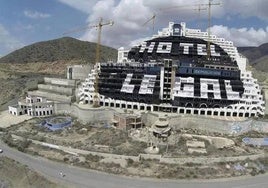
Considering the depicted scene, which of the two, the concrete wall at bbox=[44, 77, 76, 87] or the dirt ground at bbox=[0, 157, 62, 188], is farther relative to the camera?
the concrete wall at bbox=[44, 77, 76, 87]

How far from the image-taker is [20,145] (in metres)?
90.1

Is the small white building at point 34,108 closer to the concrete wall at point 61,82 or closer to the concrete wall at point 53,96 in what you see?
the concrete wall at point 53,96

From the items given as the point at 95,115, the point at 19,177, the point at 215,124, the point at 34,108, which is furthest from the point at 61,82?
the point at 19,177

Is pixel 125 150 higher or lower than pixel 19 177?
higher

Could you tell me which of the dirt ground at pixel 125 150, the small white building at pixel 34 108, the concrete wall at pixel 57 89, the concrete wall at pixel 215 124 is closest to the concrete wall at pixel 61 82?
the concrete wall at pixel 57 89

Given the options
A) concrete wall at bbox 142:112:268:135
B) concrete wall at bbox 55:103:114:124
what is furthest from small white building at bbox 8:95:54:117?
concrete wall at bbox 142:112:268:135

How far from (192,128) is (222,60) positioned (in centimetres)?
3626

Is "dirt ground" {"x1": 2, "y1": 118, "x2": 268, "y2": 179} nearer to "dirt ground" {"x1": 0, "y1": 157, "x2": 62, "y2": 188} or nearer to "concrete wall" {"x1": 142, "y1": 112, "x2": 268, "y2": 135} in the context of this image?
"concrete wall" {"x1": 142, "y1": 112, "x2": 268, "y2": 135}

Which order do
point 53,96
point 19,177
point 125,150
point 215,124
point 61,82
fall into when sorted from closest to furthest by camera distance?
point 19,177, point 125,150, point 215,124, point 53,96, point 61,82

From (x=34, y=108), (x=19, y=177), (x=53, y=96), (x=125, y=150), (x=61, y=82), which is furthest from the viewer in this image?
(x=61, y=82)

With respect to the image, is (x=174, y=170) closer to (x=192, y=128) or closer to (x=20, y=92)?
(x=192, y=128)

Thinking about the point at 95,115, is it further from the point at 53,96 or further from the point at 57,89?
the point at 57,89

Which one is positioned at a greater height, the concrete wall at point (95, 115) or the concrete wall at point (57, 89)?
the concrete wall at point (57, 89)

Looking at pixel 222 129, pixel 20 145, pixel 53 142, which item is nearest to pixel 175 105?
pixel 222 129
